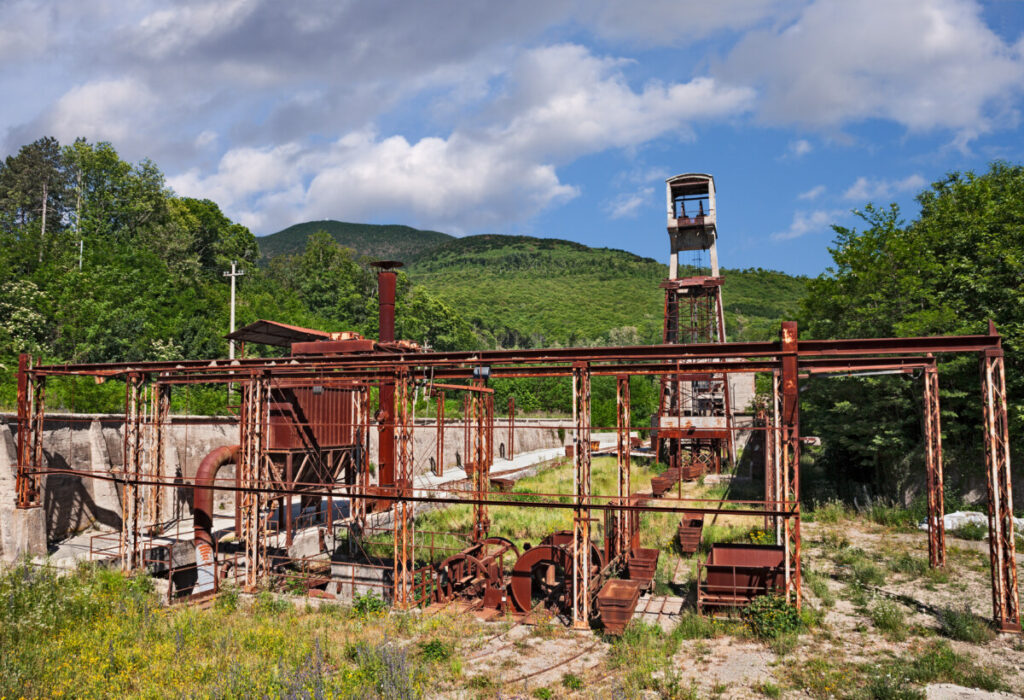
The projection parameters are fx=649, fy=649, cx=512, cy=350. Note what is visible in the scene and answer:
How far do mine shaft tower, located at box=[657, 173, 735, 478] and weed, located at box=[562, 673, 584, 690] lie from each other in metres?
25.9

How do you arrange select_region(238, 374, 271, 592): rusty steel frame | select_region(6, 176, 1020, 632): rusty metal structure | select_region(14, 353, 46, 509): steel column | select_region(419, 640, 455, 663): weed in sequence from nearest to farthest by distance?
select_region(419, 640, 455, 663): weed, select_region(6, 176, 1020, 632): rusty metal structure, select_region(238, 374, 271, 592): rusty steel frame, select_region(14, 353, 46, 509): steel column

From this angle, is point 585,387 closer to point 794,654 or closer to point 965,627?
point 794,654

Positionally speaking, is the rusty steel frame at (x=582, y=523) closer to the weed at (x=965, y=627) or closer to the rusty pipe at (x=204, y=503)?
the weed at (x=965, y=627)

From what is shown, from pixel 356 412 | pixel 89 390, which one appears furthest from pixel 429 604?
pixel 89 390

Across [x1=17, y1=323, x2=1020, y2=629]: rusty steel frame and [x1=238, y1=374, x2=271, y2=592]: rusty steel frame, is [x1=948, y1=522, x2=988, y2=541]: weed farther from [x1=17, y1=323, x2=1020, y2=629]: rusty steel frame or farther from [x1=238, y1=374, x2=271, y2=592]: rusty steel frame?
[x1=238, y1=374, x2=271, y2=592]: rusty steel frame

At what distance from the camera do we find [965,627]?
11.9 meters

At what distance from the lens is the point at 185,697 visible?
342 inches

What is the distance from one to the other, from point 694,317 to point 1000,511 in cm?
2722

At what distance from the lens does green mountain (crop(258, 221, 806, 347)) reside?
95375 mm

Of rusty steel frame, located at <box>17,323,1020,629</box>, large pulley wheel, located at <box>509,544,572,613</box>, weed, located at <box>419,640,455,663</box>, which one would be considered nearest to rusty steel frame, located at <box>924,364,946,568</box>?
rusty steel frame, located at <box>17,323,1020,629</box>

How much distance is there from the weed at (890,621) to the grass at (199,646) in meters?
8.17

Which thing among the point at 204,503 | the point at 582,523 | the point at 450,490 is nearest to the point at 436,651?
the point at 582,523

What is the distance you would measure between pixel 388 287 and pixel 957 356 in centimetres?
2189

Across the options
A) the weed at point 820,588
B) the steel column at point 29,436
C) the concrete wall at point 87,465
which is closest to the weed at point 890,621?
the weed at point 820,588
